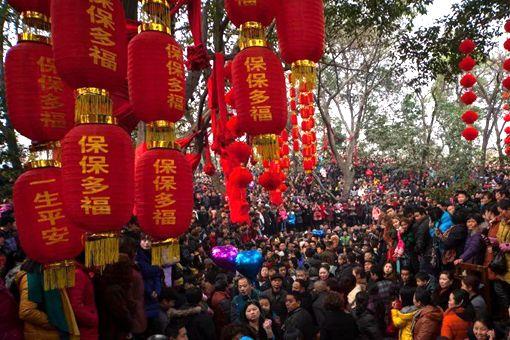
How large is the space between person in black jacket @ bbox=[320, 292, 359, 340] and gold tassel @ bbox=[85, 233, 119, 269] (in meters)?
2.34

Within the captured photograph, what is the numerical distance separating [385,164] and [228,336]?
27618 millimetres

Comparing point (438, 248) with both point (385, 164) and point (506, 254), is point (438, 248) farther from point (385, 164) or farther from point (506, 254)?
point (385, 164)

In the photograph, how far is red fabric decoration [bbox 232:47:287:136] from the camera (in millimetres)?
4293

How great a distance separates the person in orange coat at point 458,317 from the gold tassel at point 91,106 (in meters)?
3.77

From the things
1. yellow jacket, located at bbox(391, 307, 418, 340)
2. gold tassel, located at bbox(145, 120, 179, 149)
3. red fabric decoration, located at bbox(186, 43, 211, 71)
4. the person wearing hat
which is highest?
red fabric decoration, located at bbox(186, 43, 211, 71)

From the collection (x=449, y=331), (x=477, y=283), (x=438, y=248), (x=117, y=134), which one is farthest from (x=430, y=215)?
(x=117, y=134)

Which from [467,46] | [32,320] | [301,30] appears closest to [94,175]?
[32,320]

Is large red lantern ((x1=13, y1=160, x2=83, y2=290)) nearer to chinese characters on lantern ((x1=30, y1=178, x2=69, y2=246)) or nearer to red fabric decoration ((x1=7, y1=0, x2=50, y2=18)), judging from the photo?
chinese characters on lantern ((x1=30, y1=178, x2=69, y2=246))

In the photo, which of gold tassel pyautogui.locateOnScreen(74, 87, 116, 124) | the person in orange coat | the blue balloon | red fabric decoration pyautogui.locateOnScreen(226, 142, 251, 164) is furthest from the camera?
red fabric decoration pyautogui.locateOnScreen(226, 142, 251, 164)

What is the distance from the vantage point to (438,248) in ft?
24.2

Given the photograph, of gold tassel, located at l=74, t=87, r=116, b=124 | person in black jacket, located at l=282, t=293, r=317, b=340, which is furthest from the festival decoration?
person in black jacket, located at l=282, t=293, r=317, b=340

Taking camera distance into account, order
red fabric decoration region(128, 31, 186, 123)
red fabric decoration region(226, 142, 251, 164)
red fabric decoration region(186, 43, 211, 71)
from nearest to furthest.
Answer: red fabric decoration region(128, 31, 186, 123), red fabric decoration region(186, 43, 211, 71), red fabric decoration region(226, 142, 251, 164)

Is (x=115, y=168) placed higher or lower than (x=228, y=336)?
higher

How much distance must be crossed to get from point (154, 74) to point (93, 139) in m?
0.82
